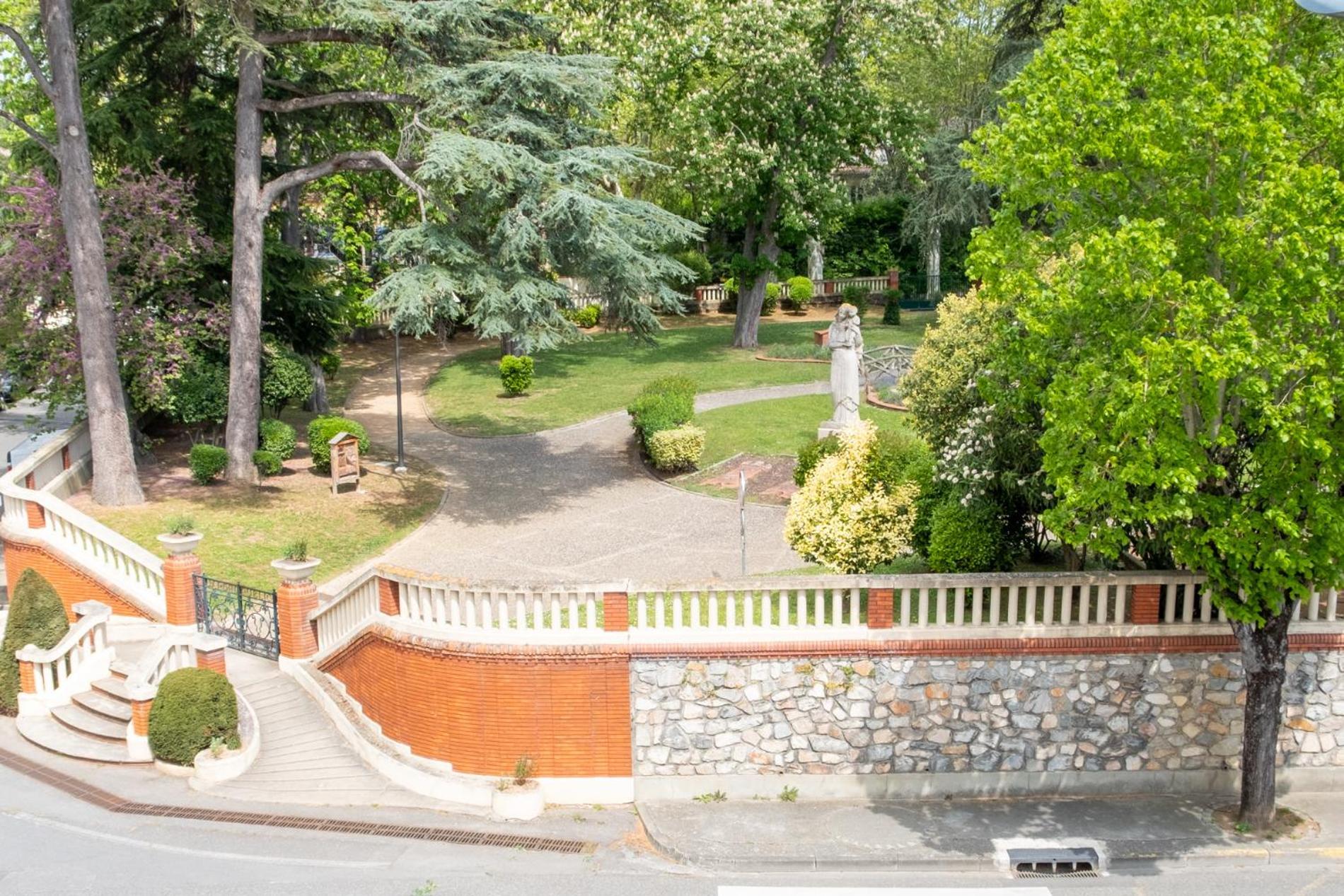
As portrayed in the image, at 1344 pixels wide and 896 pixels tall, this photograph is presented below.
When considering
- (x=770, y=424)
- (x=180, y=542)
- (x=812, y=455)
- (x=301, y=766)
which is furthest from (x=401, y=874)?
(x=770, y=424)

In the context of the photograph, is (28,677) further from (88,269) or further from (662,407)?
(662,407)

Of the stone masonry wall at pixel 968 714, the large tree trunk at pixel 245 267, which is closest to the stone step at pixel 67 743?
the stone masonry wall at pixel 968 714

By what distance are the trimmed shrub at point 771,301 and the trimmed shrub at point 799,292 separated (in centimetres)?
54

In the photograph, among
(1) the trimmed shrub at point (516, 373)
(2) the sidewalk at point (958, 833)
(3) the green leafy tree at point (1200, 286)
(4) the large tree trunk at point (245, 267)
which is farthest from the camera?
(1) the trimmed shrub at point (516, 373)

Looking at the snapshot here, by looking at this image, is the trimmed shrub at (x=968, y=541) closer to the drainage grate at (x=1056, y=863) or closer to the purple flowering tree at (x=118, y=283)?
the drainage grate at (x=1056, y=863)

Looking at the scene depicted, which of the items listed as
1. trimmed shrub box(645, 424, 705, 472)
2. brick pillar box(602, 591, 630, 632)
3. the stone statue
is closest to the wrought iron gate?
brick pillar box(602, 591, 630, 632)

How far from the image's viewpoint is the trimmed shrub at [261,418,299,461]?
25938 millimetres

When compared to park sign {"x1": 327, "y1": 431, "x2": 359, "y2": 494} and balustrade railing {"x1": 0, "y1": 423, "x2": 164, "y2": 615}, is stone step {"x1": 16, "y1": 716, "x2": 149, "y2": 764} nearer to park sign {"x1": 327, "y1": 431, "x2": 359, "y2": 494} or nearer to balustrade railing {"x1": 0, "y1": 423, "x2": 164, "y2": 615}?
balustrade railing {"x1": 0, "y1": 423, "x2": 164, "y2": 615}

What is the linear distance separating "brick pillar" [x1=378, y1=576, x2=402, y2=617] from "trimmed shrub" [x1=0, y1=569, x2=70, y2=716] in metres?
6.00

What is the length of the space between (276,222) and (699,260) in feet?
69.4

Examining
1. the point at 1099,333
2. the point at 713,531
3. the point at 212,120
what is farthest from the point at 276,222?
the point at 1099,333

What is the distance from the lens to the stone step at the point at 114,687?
58.0 ft

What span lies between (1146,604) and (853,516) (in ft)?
12.9

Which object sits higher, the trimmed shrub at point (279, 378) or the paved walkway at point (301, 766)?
the trimmed shrub at point (279, 378)
